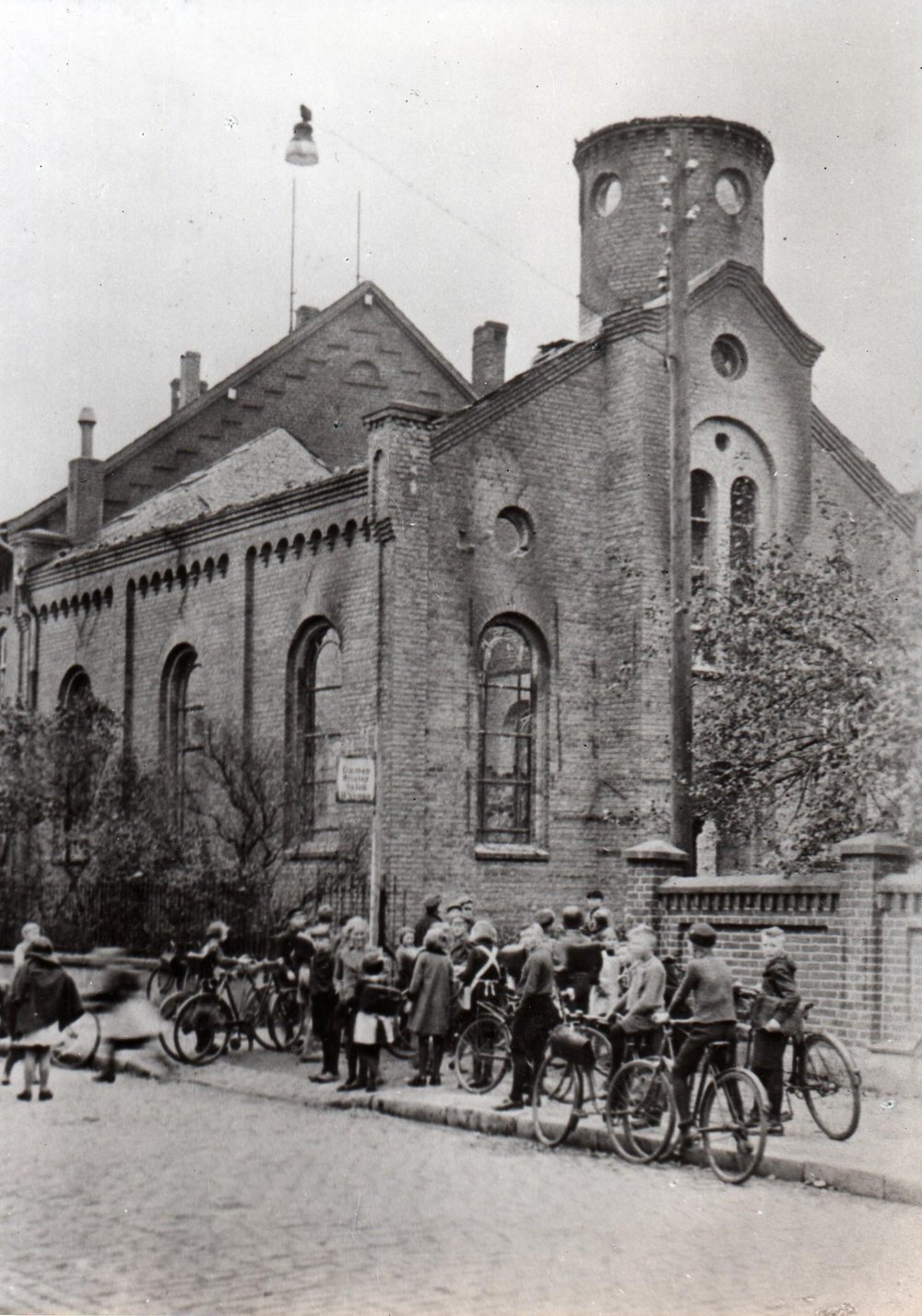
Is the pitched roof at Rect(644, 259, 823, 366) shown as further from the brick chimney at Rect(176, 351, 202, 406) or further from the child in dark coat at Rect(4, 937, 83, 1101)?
the brick chimney at Rect(176, 351, 202, 406)

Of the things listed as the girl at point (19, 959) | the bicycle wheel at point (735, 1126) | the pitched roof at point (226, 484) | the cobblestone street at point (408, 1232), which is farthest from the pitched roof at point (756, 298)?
the cobblestone street at point (408, 1232)

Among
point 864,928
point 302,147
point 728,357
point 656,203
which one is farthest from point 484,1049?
point 656,203

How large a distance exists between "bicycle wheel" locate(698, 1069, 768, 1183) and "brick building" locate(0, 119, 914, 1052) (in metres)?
7.79

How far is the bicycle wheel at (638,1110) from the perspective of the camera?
37.7 ft

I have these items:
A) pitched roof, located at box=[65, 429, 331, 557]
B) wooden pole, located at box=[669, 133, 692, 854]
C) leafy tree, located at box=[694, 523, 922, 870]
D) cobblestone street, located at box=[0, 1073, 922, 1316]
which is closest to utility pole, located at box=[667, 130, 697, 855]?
wooden pole, located at box=[669, 133, 692, 854]

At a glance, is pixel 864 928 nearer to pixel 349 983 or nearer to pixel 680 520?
pixel 349 983

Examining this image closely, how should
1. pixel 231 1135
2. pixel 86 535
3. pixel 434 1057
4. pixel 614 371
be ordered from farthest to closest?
pixel 86 535, pixel 614 371, pixel 434 1057, pixel 231 1135

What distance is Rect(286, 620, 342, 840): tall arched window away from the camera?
927 inches

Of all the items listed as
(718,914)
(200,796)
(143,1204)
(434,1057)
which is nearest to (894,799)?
(718,914)

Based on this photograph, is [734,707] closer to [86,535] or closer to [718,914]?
[718,914]

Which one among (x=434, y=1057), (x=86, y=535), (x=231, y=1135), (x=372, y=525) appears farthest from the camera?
(x=86, y=535)

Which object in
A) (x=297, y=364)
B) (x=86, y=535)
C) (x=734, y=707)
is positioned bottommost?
(x=734, y=707)

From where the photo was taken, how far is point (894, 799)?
15719 mm

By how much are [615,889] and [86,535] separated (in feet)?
45.4
